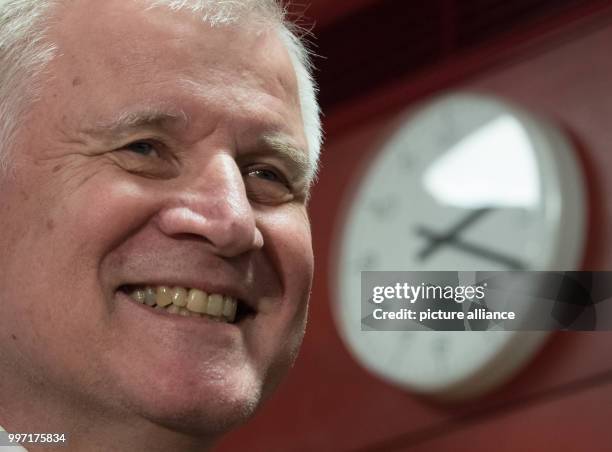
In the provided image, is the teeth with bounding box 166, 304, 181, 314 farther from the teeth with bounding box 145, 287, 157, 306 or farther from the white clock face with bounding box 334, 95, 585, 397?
the white clock face with bounding box 334, 95, 585, 397

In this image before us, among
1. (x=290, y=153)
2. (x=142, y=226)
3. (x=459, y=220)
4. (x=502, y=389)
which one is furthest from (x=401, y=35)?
(x=142, y=226)

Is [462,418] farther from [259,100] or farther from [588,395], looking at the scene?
[259,100]

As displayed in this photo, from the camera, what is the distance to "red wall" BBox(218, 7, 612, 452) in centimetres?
205

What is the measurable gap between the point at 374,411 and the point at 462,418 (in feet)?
0.68

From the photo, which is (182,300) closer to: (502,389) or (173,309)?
(173,309)

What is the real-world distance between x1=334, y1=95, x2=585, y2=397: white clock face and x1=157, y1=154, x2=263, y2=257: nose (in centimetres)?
136

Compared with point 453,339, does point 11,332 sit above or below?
below

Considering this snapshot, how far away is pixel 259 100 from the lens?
81cm

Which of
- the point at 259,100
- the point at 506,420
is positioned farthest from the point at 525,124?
the point at 259,100

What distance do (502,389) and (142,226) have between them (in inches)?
60.4

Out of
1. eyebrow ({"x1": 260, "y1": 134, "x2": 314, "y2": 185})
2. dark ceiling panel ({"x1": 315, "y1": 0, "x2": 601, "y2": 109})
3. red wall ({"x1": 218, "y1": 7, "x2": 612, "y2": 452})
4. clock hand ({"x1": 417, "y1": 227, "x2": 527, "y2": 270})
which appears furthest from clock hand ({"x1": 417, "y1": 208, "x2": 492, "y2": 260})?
eyebrow ({"x1": 260, "y1": 134, "x2": 314, "y2": 185})

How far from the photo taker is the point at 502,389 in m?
2.16

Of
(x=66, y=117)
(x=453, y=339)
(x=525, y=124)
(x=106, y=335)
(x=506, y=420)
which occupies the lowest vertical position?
(x=106, y=335)

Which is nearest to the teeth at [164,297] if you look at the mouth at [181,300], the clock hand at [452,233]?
the mouth at [181,300]
